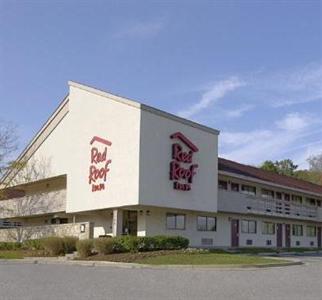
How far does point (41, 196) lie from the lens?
135 feet

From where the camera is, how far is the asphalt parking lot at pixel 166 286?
12.1 metres

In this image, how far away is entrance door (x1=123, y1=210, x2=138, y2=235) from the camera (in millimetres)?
33344

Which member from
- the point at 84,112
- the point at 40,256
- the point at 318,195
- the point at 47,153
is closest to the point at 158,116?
the point at 84,112

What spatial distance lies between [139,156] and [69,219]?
12.5 meters

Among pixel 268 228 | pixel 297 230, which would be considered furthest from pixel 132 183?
pixel 297 230

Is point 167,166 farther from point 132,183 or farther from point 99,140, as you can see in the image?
point 99,140

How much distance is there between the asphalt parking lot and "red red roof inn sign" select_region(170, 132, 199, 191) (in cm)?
1391

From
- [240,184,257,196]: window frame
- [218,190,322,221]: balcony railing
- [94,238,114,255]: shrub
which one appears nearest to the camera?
[94,238,114,255]: shrub

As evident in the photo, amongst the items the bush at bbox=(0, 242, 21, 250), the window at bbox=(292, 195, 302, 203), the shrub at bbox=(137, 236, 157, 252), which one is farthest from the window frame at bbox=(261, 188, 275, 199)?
the bush at bbox=(0, 242, 21, 250)

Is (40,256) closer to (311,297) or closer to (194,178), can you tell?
(194,178)

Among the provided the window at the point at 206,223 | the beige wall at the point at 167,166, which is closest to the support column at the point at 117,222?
the beige wall at the point at 167,166

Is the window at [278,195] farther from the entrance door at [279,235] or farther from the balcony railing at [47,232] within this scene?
the balcony railing at [47,232]

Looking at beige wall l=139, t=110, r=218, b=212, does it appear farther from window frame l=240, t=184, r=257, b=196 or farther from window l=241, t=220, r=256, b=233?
window frame l=240, t=184, r=257, b=196

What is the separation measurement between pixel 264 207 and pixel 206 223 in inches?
257
